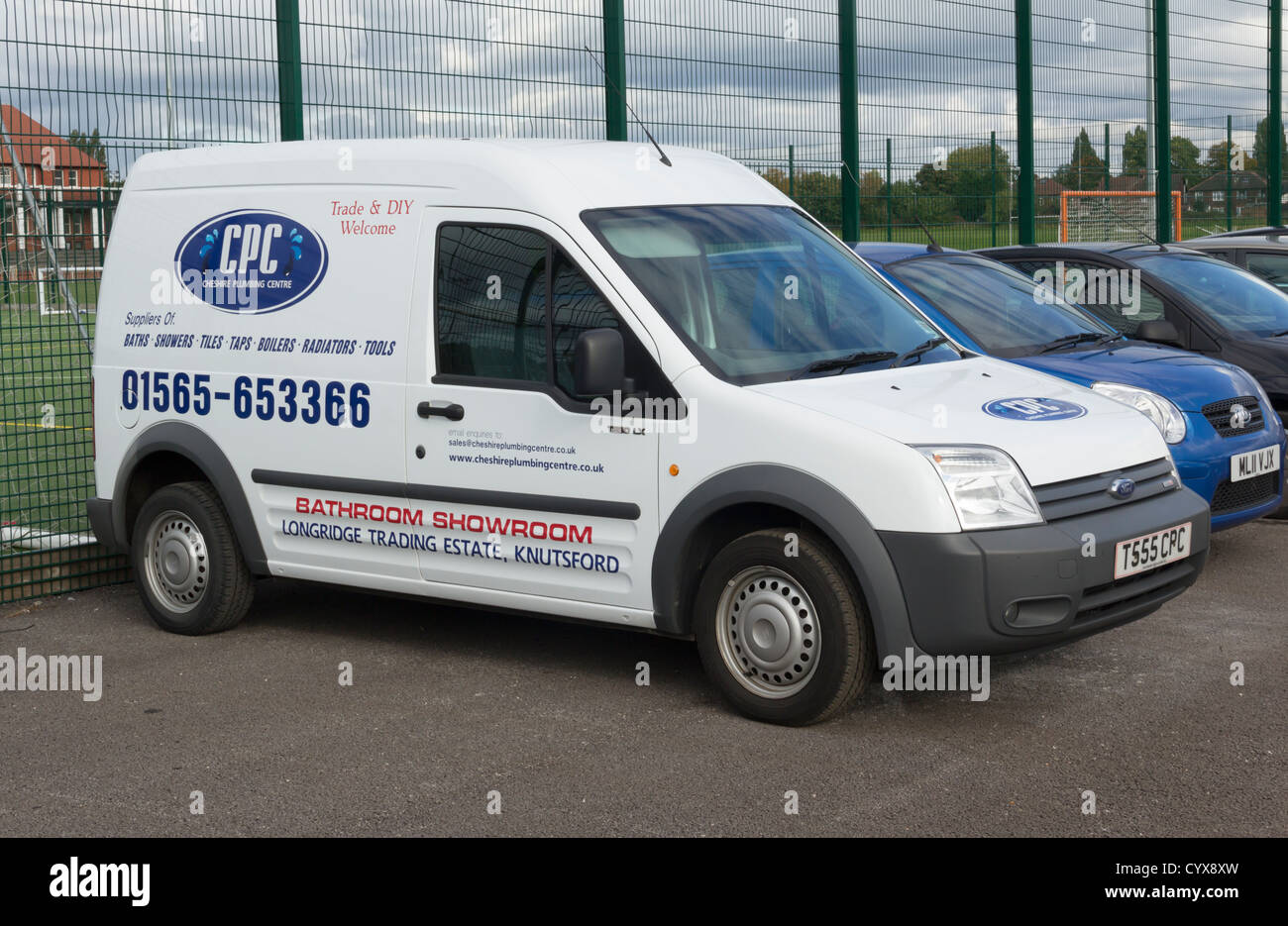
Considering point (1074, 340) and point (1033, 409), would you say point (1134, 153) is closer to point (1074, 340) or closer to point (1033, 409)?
point (1074, 340)

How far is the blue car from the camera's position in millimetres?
7457

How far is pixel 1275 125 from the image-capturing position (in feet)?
67.3

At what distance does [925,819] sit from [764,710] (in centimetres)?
97

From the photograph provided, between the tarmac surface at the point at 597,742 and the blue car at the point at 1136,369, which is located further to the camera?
the blue car at the point at 1136,369

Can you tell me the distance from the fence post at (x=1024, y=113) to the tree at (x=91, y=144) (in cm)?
926

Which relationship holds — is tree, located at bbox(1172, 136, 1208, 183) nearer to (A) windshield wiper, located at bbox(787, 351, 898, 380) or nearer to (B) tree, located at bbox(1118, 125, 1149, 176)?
(B) tree, located at bbox(1118, 125, 1149, 176)

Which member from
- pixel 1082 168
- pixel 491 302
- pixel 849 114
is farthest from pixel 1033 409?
pixel 1082 168

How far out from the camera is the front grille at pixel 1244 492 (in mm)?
7496

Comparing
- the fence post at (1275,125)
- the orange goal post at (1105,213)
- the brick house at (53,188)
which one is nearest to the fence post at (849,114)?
the orange goal post at (1105,213)

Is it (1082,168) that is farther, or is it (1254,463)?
(1082,168)

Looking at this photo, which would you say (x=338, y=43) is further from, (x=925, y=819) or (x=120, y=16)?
(x=925, y=819)

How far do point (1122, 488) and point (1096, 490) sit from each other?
130mm

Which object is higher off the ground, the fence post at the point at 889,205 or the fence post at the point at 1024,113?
the fence post at the point at 1024,113

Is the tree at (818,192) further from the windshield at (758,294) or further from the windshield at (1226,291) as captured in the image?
the windshield at (758,294)
